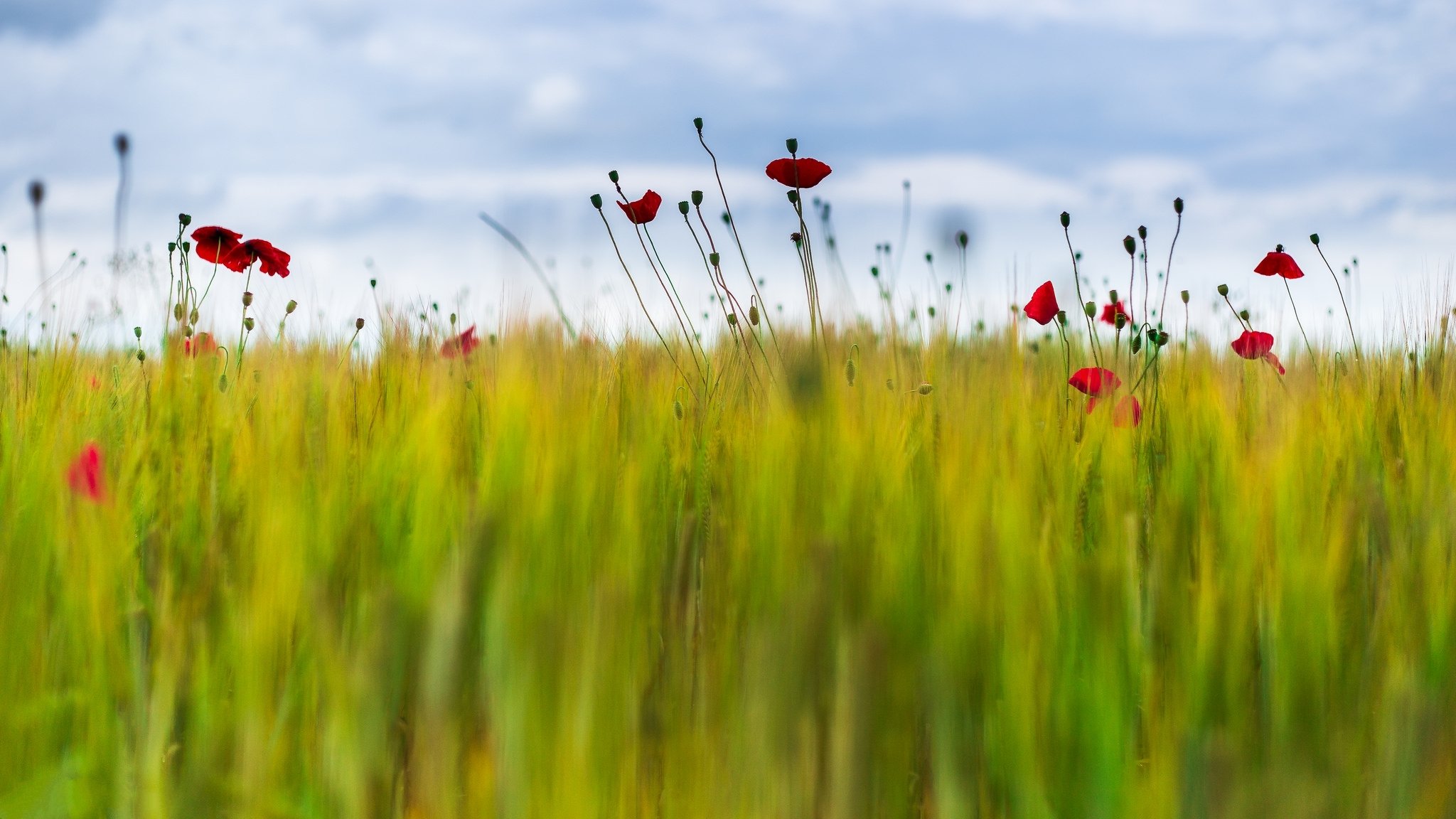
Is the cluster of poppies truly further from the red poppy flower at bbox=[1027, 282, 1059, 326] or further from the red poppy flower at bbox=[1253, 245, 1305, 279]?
the red poppy flower at bbox=[1253, 245, 1305, 279]

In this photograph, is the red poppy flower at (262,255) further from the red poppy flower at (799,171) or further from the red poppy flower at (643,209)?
the red poppy flower at (799,171)

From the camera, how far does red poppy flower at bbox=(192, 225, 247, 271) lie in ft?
6.05

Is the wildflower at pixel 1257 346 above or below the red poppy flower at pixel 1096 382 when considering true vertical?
above

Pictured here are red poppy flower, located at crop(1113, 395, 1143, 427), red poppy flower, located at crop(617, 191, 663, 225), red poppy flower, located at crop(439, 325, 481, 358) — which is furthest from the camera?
red poppy flower, located at crop(439, 325, 481, 358)

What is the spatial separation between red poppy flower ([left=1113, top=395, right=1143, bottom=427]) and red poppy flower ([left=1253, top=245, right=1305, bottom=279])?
0.80 meters

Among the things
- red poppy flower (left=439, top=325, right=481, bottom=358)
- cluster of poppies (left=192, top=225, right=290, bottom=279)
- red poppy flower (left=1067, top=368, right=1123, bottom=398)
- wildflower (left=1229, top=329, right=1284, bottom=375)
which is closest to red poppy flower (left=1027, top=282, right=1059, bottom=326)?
red poppy flower (left=1067, top=368, right=1123, bottom=398)

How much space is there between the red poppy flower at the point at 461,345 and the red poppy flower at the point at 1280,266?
1.70 meters

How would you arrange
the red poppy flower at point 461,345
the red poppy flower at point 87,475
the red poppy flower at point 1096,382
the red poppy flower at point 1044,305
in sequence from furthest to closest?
1. the red poppy flower at point 461,345
2. the red poppy flower at point 1044,305
3. the red poppy flower at point 1096,382
4. the red poppy flower at point 87,475

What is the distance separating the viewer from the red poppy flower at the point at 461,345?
2229mm

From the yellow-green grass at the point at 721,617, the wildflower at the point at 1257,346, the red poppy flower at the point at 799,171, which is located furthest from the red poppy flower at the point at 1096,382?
the wildflower at the point at 1257,346

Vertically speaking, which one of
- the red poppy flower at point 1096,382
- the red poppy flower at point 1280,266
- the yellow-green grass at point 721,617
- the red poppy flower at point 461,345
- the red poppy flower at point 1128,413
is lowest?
the yellow-green grass at point 721,617

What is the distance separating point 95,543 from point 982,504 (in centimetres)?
75

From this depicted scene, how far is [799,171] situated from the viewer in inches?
63.4

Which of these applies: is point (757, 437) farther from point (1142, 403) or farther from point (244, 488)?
point (1142, 403)
